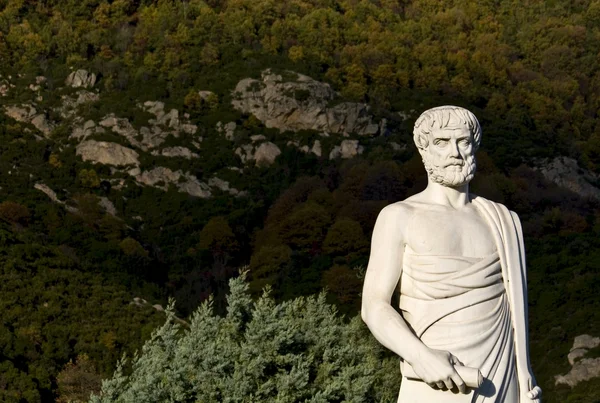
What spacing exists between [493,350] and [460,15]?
9998cm

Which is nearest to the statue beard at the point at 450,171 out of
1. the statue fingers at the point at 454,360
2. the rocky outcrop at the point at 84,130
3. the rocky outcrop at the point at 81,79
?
the statue fingers at the point at 454,360

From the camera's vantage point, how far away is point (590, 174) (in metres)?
75.2

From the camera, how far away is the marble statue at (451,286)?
4.86 meters

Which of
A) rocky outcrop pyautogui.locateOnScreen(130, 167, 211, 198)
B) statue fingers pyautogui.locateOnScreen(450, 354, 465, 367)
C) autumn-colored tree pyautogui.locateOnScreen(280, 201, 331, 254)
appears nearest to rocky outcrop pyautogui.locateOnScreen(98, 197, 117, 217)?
rocky outcrop pyautogui.locateOnScreen(130, 167, 211, 198)

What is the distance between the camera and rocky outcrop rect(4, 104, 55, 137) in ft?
263

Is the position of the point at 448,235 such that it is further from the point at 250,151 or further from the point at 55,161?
the point at 250,151

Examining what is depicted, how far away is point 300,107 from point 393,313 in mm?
77093

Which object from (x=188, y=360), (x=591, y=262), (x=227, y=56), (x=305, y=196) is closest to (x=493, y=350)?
(x=188, y=360)

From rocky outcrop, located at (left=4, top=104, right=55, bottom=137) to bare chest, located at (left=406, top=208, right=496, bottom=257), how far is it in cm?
7686

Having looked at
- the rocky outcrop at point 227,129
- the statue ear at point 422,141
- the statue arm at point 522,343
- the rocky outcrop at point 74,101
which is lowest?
the rocky outcrop at point 74,101

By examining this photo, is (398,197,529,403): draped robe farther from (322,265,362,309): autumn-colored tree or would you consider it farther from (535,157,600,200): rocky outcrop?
(535,157,600,200): rocky outcrop

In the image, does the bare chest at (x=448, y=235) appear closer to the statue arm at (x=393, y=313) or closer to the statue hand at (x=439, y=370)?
the statue arm at (x=393, y=313)

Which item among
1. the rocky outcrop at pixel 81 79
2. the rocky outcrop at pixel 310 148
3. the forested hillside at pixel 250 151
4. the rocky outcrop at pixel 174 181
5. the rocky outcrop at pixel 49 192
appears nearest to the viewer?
the forested hillside at pixel 250 151

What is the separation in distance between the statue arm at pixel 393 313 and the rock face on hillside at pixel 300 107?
75.4m
